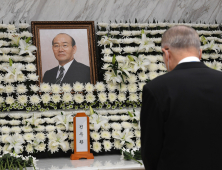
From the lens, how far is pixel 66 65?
3322 mm

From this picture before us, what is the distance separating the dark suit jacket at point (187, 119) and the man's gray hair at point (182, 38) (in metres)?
0.23

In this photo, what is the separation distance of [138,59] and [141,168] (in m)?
1.31

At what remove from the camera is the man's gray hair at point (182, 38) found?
62.9 inches

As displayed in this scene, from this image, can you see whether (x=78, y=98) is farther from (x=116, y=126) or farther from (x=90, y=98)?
(x=116, y=126)

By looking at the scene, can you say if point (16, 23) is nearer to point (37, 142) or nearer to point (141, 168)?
point (37, 142)

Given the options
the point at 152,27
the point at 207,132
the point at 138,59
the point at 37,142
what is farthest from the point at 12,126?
the point at 207,132

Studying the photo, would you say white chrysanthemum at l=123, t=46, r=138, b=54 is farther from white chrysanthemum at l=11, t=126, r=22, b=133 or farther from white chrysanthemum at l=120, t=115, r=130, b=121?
white chrysanthemum at l=11, t=126, r=22, b=133

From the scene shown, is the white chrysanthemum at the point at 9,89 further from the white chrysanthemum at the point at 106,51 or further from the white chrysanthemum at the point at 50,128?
the white chrysanthemum at the point at 106,51

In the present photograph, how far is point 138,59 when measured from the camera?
11.0 feet

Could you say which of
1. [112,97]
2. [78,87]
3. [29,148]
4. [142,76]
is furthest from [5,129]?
[142,76]

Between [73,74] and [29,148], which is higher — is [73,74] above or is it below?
above

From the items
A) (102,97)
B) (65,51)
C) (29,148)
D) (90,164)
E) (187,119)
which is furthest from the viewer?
(65,51)

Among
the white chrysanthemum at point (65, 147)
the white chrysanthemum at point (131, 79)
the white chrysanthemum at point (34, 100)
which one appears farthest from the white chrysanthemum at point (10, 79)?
the white chrysanthemum at point (131, 79)

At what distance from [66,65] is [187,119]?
217 centimetres
